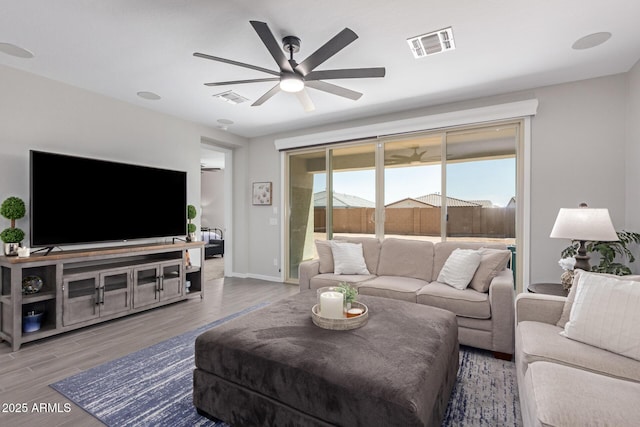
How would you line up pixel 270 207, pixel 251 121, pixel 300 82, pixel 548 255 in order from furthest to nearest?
pixel 270 207
pixel 251 121
pixel 548 255
pixel 300 82

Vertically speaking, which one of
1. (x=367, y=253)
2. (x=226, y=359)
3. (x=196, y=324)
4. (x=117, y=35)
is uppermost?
(x=117, y=35)

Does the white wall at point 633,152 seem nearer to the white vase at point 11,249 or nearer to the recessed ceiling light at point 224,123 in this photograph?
the recessed ceiling light at point 224,123

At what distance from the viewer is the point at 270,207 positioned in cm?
554

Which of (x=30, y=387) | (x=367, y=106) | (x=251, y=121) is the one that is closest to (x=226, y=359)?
(x=30, y=387)

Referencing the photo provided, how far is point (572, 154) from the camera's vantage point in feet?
11.0

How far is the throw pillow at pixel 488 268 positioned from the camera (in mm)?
2791

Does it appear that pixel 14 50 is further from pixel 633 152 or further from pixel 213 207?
pixel 213 207

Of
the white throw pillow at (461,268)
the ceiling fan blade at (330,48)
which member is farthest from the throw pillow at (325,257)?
the ceiling fan blade at (330,48)

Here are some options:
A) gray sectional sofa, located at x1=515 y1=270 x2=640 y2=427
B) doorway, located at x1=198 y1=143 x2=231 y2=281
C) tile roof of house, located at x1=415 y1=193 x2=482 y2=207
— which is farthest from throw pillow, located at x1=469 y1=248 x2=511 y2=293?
doorway, located at x1=198 y1=143 x2=231 y2=281

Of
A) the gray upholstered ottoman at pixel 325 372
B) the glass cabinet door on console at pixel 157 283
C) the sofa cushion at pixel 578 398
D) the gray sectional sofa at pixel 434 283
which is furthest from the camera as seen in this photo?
the glass cabinet door on console at pixel 157 283

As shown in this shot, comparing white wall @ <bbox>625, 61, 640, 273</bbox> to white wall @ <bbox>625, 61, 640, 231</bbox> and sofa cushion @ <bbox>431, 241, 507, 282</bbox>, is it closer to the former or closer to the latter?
white wall @ <bbox>625, 61, 640, 231</bbox>

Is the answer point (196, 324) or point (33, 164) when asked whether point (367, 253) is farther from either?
point (33, 164)

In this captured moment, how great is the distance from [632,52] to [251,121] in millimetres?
4399

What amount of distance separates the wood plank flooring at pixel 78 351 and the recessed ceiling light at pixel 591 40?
14.0 ft
